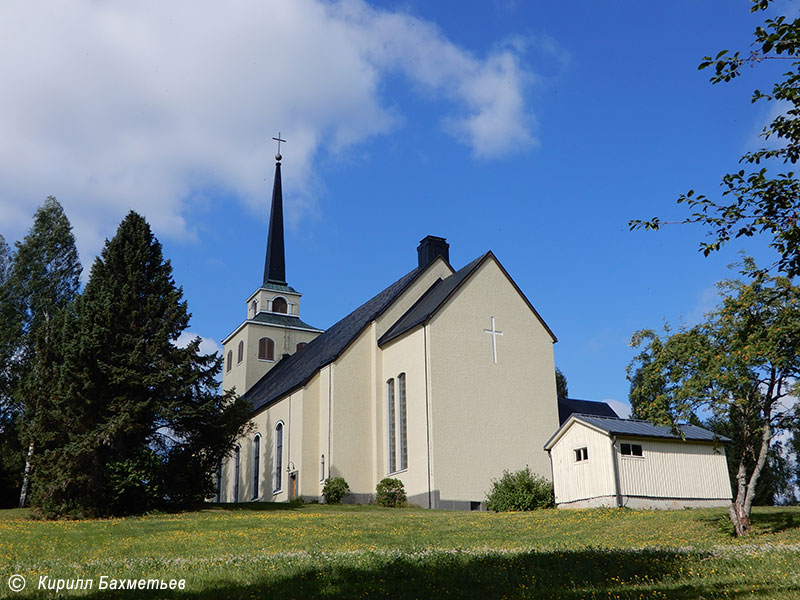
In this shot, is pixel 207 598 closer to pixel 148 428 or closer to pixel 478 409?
pixel 148 428

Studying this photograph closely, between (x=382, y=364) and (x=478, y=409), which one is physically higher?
(x=382, y=364)

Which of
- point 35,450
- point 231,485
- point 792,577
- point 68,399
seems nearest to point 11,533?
point 68,399

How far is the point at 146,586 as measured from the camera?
1034 centimetres

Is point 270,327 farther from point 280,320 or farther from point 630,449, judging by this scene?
point 630,449

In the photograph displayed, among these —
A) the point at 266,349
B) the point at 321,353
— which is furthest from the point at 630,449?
the point at 266,349

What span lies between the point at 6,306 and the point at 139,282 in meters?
11.8

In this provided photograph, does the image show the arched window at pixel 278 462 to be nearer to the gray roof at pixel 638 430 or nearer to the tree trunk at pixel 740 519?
the gray roof at pixel 638 430

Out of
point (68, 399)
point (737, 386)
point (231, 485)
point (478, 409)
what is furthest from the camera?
point (231, 485)

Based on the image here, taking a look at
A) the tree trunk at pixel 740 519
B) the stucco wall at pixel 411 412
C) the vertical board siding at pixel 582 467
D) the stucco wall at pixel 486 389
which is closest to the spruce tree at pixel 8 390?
the stucco wall at pixel 411 412

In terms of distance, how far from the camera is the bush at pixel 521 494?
2781cm

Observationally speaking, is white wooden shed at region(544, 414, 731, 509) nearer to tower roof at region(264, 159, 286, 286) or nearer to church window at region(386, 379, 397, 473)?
church window at region(386, 379, 397, 473)

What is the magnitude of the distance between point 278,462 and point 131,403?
44.7 ft

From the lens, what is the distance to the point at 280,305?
2152 inches

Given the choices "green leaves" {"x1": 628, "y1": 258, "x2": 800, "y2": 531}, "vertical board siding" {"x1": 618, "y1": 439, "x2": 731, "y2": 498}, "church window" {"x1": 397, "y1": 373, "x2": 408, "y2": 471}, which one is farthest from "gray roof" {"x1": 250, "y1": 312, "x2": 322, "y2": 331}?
"green leaves" {"x1": 628, "y1": 258, "x2": 800, "y2": 531}
